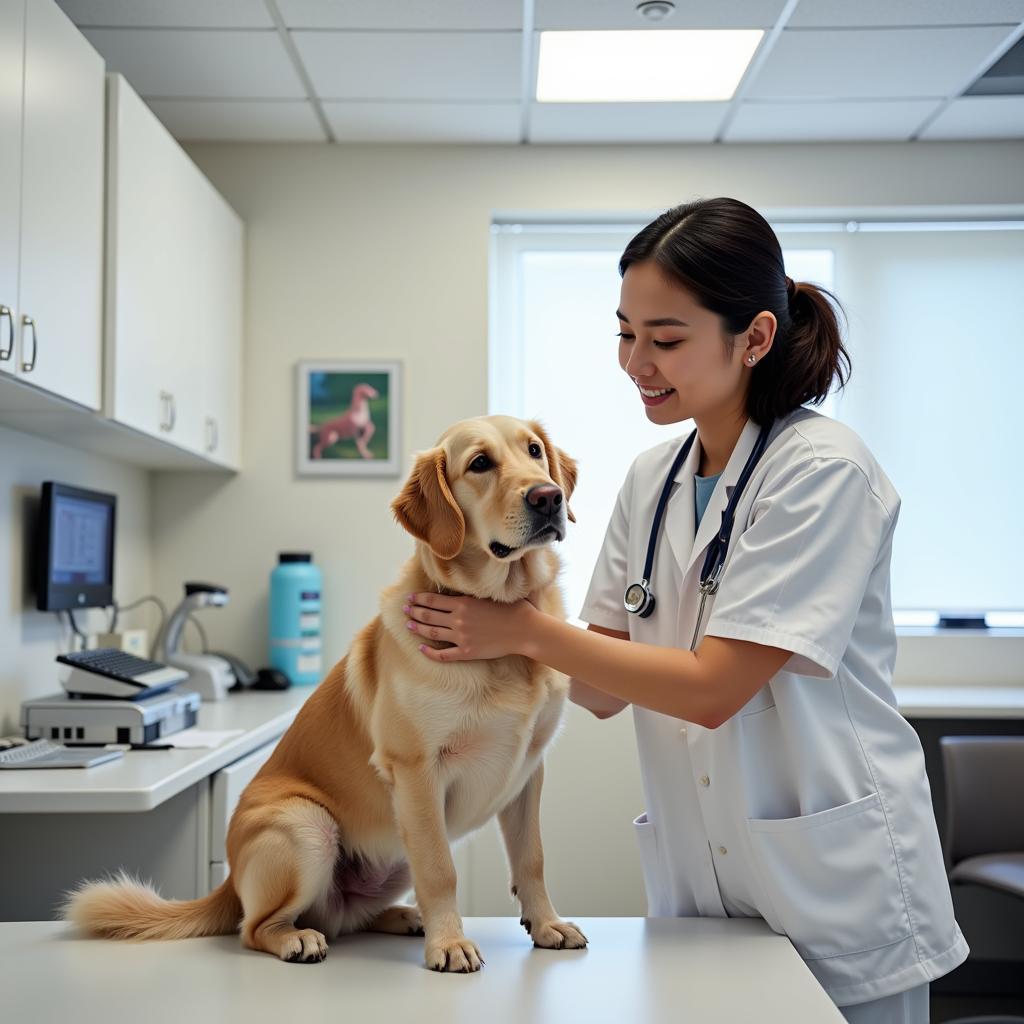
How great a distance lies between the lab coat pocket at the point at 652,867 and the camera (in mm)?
1442

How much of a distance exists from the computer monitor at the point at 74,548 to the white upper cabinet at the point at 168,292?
301 mm

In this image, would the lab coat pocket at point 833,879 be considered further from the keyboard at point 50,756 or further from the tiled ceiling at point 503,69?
the tiled ceiling at point 503,69

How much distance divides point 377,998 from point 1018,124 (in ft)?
12.4

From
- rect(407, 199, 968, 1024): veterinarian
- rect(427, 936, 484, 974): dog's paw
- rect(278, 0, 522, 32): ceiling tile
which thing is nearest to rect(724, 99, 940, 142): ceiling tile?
rect(278, 0, 522, 32): ceiling tile

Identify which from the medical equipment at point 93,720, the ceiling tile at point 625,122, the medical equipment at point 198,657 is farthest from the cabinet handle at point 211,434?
the ceiling tile at point 625,122

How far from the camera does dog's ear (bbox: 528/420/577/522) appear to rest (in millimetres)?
1459

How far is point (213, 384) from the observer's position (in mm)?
3424

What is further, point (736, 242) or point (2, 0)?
point (2, 0)

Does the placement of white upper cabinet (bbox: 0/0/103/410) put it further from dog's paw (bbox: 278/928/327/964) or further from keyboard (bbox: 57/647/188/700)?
dog's paw (bbox: 278/928/327/964)

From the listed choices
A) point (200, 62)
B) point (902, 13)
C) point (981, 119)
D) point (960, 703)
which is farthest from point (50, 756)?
point (981, 119)

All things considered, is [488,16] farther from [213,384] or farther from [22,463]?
[22,463]

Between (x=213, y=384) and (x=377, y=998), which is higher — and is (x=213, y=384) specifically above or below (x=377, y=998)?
above

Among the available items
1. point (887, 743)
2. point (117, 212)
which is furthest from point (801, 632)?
point (117, 212)

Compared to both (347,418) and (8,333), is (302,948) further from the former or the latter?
(347,418)
